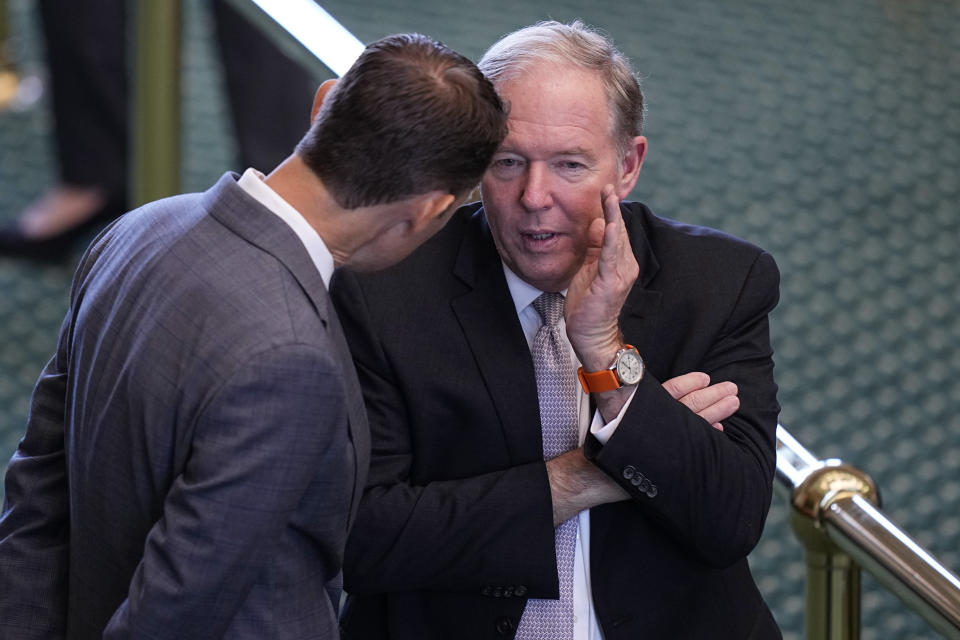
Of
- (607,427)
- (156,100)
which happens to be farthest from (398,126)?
(156,100)

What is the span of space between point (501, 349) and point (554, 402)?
95 mm

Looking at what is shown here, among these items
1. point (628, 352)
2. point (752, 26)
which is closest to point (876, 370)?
point (752, 26)

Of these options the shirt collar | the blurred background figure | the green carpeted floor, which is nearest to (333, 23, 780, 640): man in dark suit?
the shirt collar

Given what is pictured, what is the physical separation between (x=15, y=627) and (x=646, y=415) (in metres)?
0.74

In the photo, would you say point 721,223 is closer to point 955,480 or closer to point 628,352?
point 955,480

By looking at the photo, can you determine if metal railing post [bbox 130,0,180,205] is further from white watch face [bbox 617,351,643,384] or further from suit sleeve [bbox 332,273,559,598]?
white watch face [bbox 617,351,643,384]

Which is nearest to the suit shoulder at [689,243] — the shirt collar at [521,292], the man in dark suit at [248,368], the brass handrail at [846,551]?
the shirt collar at [521,292]

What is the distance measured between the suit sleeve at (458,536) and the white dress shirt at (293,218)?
361 millimetres

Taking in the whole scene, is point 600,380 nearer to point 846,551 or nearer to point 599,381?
point 599,381

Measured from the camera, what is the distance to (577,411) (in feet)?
5.39

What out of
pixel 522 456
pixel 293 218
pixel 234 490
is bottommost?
pixel 522 456

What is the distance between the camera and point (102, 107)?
3232 mm

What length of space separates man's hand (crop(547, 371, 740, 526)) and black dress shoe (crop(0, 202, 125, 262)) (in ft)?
6.33

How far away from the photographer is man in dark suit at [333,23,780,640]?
153 centimetres
